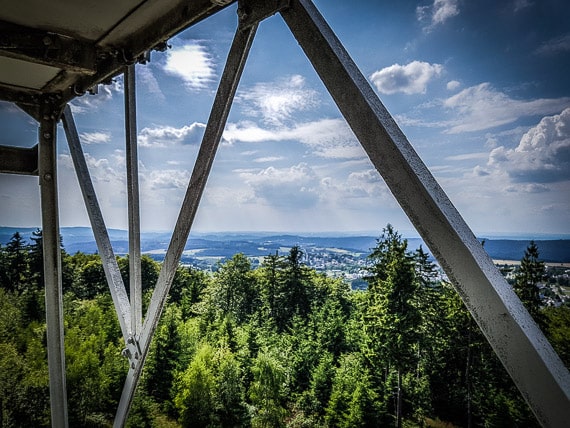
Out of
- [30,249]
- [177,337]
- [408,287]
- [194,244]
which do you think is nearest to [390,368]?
[408,287]

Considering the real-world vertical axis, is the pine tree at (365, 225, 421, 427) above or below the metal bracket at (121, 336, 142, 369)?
below

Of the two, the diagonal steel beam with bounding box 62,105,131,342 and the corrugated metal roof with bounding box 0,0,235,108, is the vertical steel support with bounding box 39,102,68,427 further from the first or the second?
the corrugated metal roof with bounding box 0,0,235,108

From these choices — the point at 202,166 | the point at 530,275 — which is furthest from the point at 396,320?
the point at 202,166

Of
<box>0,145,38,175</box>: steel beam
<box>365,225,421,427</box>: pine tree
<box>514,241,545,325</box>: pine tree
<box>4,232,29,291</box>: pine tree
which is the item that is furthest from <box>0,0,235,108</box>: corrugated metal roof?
<box>4,232,29,291</box>: pine tree

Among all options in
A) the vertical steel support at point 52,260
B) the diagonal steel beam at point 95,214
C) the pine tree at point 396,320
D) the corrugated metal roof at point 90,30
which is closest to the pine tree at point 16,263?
the pine tree at point 396,320

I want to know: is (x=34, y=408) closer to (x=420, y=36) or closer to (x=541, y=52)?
(x=541, y=52)

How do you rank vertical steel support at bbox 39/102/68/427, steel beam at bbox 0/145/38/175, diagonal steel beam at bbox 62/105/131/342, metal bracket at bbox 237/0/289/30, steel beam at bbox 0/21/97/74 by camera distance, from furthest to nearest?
1. steel beam at bbox 0/145/38/175
2. vertical steel support at bbox 39/102/68/427
3. diagonal steel beam at bbox 62/105/131/342
4. steel beam at bbox 0/21/97/74
5. metal bracket at bbox 237/0/289/30
